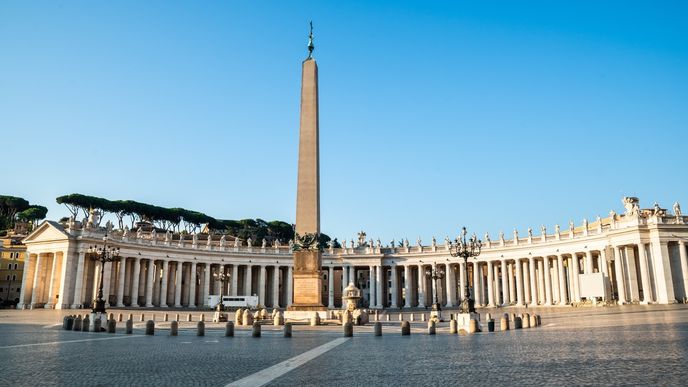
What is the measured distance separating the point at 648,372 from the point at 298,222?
823 inches

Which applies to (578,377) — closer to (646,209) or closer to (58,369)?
(58,369)

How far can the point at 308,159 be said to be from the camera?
28.5 m

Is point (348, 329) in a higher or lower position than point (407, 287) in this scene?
lower

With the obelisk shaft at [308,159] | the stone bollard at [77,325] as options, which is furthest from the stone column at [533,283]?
the stone bollard at [77,325]

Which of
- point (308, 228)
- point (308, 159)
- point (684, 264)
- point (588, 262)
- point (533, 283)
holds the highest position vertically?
point (308, 159)

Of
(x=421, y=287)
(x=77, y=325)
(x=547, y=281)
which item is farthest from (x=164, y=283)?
(x=547, y=281)

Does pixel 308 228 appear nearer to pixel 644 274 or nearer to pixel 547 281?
pixel 644 274

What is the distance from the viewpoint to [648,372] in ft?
26.6

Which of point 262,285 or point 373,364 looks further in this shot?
point 262,285

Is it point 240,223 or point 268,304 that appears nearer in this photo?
point 268,304

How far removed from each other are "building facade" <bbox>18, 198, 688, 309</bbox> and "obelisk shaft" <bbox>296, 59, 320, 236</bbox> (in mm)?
22192

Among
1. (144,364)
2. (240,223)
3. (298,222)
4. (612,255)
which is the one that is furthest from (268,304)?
(144,364)

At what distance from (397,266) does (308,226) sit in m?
55.9

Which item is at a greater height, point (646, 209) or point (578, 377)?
point (646, 209)
